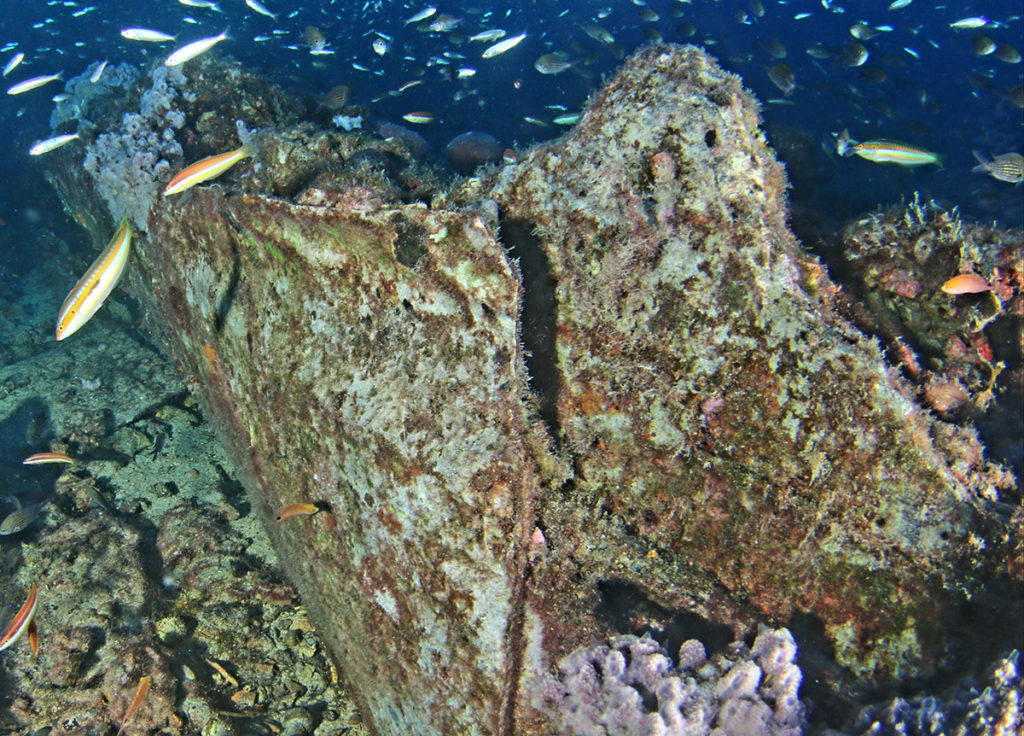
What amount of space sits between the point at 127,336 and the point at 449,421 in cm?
704

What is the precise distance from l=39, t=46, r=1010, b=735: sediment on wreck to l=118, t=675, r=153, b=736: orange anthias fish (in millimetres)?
1424

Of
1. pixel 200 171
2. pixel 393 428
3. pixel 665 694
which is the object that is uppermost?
pixel 200 171

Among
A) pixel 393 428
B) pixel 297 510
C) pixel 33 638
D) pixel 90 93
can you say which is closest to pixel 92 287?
pixel 297 510

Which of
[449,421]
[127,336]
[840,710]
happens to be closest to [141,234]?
[127,336]

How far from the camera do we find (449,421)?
206cm

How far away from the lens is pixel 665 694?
77.9 inches

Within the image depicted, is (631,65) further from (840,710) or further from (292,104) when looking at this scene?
(292,104)

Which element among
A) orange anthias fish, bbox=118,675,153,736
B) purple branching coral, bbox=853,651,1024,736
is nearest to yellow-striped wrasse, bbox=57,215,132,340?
orange anthias fish, bbox=118,675,153,736

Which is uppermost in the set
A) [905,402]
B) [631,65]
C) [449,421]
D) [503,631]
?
[631,65]

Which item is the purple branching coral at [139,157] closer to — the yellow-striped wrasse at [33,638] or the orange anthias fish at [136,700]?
the yellow-striped wrasse at [33,638]

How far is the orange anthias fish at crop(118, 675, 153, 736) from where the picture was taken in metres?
2.96

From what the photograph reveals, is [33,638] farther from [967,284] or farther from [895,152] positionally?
[895,152]

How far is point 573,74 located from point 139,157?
54.8ft

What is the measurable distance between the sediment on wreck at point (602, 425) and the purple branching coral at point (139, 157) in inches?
94.2
